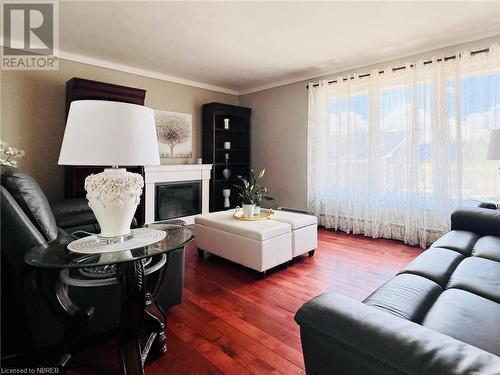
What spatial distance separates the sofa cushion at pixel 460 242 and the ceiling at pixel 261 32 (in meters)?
2.09

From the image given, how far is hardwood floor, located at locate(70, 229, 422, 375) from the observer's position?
59.1 inches

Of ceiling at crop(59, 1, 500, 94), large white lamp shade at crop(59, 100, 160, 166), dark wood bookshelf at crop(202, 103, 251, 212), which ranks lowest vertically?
large white lamp shade at crop(59, 100, 160, 166)

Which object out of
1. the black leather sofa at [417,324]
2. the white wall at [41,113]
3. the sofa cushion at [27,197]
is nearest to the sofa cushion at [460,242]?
the black leather sofa at [417,324]

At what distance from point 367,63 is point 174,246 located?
3.99 meters

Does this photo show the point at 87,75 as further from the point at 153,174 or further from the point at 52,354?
the point at 52,354

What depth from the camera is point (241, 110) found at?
5.52 m

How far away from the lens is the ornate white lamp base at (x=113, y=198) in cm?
123

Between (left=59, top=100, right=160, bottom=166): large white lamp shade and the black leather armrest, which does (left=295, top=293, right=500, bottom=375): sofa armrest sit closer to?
(left=59, top=100, right=160, bottom=166): large white lamp shade

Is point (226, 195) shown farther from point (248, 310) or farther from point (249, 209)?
point (248, 310)

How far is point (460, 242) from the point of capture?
200cm

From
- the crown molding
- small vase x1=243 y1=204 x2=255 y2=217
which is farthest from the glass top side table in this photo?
the crown molding

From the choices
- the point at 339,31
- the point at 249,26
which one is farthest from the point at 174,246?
the point at 339,31

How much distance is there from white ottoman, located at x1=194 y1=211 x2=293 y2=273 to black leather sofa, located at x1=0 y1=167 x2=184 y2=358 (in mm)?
1244

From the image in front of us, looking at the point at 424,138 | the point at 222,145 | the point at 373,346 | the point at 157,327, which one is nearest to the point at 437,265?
the point at 373,346
